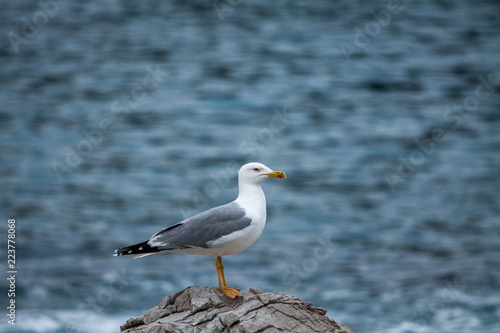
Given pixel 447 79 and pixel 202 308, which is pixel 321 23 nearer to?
pixel 447 79

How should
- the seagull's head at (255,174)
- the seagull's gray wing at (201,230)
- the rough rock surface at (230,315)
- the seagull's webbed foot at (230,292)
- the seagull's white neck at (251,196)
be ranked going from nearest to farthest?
the rough rock surface at (230,315) < the seagull's webbed foot at (230,292) < the seagull's gray wing at (201,230) < the seagull's white neck at (251,196) < the seagull's head at (255,174)

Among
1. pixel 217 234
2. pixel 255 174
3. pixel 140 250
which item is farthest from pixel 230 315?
pixel 255 174

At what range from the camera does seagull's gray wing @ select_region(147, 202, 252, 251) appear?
6.85 m

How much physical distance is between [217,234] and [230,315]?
0.92 m

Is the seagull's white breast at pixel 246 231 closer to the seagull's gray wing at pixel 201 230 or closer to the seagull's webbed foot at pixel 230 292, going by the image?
the seagull's gray wing at pixel 201 230

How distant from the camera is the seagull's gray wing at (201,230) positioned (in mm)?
6852

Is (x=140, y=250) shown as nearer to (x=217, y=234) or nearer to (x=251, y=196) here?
(x=217, y=234)

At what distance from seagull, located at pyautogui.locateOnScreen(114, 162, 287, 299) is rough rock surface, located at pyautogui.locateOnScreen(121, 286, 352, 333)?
207mm

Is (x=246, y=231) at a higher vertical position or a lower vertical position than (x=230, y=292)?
higher

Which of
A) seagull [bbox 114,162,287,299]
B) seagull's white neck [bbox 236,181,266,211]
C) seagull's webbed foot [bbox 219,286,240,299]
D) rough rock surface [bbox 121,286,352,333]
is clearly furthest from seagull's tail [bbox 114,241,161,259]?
seagull's white neck [bbox 236,181,266,211]

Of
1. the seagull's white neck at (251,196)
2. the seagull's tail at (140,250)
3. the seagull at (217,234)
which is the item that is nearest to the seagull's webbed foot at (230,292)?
the seagull at (217,234)

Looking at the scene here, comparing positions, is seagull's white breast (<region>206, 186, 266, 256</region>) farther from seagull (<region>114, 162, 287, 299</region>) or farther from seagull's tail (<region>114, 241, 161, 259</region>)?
seagull's tail (<region>114, 241, 161, 259</region>)

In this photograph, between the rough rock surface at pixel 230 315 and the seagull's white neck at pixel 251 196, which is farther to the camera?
the seagull's white neck at pixel 251 196

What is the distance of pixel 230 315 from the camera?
20.7 feet
